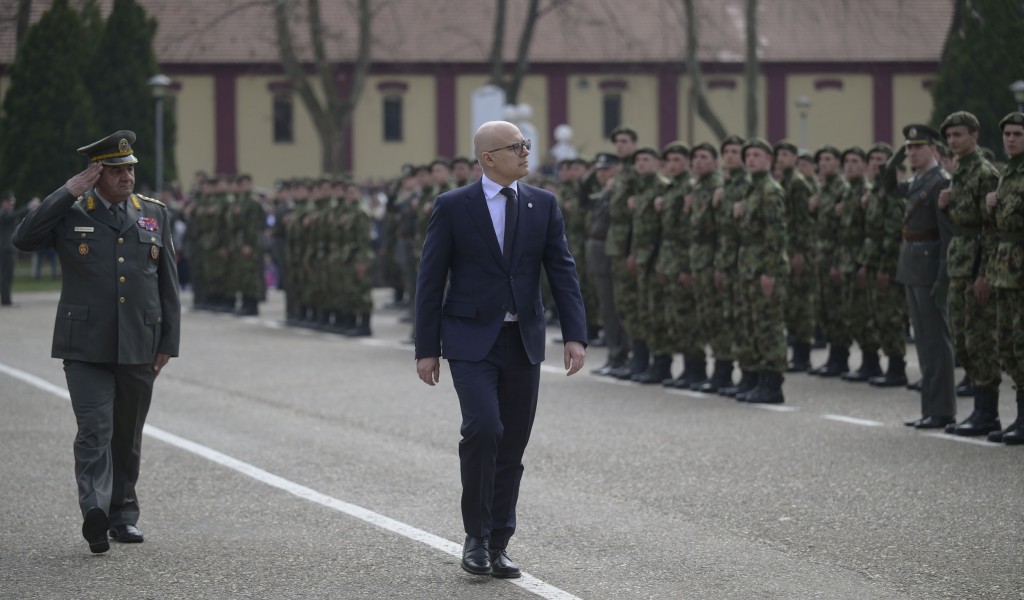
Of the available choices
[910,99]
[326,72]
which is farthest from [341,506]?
[910,99]

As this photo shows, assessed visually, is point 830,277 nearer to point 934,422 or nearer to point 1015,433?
point 934,422

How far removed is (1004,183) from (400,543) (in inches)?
→ 195

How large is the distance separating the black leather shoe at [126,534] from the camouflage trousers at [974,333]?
5.88m

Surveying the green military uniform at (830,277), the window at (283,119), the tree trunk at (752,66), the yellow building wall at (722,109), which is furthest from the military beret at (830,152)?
the window at (283,119)

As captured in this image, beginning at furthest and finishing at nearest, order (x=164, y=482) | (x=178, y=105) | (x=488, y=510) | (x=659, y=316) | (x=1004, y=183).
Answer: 1. (x=178, y=105)
2. (x=659, y=316)
3. (x=1004, y=183)
4. (x=164, y=482)
5. (x=488, y=510)

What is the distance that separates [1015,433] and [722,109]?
163 feet

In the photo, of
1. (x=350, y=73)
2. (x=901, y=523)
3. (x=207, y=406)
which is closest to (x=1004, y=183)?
(x=901, y=523)

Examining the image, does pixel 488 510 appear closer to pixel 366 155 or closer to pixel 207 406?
pixel 207 406

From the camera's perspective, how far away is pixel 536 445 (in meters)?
11.4

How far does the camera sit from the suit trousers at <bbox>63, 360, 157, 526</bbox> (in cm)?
783

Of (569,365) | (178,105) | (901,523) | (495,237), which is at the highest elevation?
(178,105)

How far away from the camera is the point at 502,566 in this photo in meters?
7.20

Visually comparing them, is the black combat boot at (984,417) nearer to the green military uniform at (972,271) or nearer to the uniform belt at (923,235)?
the green military uniform at (972,271)

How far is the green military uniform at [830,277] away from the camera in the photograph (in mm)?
15977
